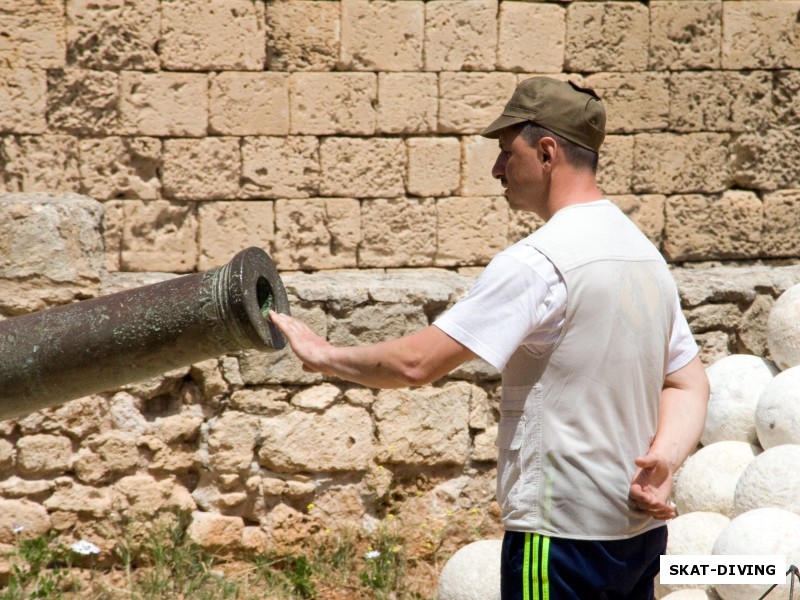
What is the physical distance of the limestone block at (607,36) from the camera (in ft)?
20.1

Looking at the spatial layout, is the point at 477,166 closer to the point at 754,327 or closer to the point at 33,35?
the point at 754,327

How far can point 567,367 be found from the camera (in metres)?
2.56

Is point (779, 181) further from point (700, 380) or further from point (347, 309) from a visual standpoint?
point (700, 380)

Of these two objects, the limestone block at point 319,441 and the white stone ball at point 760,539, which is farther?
the limestone block at point 319,441

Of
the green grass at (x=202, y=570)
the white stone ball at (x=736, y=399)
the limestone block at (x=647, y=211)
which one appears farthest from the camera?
the limestone block at (x=647, y=211)

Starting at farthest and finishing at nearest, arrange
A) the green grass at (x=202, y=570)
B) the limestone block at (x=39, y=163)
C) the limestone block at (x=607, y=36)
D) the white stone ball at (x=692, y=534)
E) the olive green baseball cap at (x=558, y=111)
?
1. the limestone block at (x=607, y=36)
2. the limestone block at (x=39, y=163)
3. the green grass at (x=202, y=570)
4. the white stone ball at (x=692, y=534)
5. the olive green baseball cap at (x=558, y=111)

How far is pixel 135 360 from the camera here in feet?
8.90

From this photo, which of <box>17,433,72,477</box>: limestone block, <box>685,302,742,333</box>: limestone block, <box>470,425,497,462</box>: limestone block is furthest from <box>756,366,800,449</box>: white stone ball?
<box>17,433,72,477</box>: limestone block

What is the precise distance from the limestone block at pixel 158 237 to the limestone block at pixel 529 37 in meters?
2.05

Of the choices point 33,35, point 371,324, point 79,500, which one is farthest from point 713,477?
point 33,35

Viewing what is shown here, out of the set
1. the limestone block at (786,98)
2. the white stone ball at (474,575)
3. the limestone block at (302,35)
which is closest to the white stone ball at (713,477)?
the white stone ball at (474,575)

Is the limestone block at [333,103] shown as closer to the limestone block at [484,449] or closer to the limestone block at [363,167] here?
the limestone block at [363,167]

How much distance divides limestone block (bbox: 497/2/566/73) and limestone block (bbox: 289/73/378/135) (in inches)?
32.0

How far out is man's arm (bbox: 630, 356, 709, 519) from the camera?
2590 millimetres
